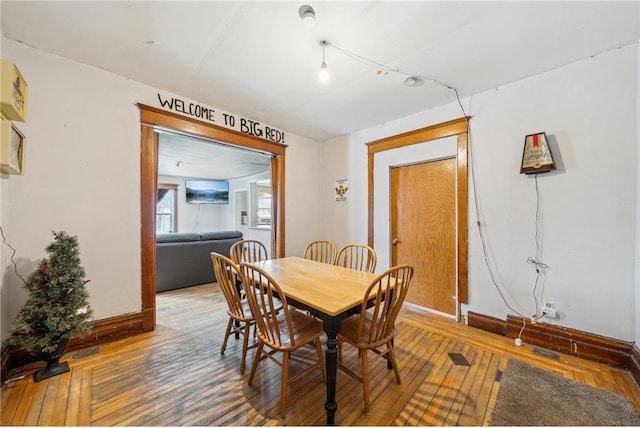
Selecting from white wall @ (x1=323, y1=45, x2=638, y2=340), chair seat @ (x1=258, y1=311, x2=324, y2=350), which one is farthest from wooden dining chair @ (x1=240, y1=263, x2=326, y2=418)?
white wall @ (x1=323, y1=45, x2=638, y2=340)

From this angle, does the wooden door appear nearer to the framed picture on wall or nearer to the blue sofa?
the blue sofa

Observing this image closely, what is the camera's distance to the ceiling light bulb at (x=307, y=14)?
150 centimetres

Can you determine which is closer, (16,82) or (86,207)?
(16,82)

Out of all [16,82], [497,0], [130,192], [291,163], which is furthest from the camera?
[291,163]

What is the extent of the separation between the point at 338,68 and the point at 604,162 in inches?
92.2

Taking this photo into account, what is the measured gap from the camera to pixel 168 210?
7.52 metres

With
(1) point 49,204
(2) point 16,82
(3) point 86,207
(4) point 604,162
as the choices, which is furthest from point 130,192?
(4) point 604,162

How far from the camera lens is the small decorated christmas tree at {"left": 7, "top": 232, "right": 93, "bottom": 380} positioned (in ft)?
5.57

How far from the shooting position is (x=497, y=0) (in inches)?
58.8

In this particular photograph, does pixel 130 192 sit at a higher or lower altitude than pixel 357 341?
higher

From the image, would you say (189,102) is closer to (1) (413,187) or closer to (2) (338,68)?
(2) (338,68)

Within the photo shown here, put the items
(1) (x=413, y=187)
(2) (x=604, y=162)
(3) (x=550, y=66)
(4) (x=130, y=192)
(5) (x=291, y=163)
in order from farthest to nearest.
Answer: (5) (x=291, y=163) → (1) (x=413, y=187) → (4) (x=130, y=192) → (3) (x=550, y=66) → (2) (x=604, y=162)

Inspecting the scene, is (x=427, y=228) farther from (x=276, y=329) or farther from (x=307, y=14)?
(x=307, y=14)

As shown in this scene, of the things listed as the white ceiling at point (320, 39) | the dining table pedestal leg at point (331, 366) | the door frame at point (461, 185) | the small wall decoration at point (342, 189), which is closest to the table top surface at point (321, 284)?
the dining table pedestal leg at point (331, 366)
